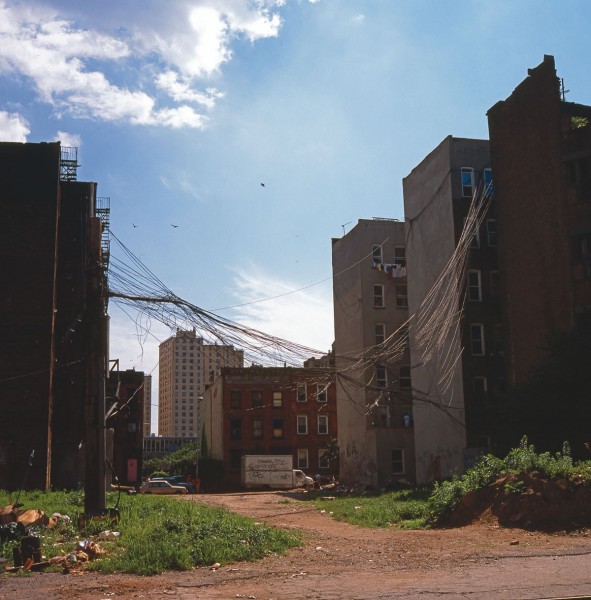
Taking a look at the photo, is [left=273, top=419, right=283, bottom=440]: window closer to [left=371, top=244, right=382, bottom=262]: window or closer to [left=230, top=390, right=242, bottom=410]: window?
[left=230, top=390, right=242, bottom=410]: window

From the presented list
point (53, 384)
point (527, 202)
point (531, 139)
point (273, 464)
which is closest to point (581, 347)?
point (527, 202)

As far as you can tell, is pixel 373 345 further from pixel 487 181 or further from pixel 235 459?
pixel 235 459

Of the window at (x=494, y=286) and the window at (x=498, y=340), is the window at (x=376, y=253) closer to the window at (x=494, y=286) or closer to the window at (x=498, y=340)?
the window at (x=494, y=286)

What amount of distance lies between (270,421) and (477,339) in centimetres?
3531

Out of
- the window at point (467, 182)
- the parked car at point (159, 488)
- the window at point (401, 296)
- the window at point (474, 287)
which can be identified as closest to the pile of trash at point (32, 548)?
the window at point (474, 287)

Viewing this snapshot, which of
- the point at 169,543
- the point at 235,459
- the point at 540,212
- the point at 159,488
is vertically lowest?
the point at 159,488

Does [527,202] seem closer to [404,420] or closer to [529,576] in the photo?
[404,420]

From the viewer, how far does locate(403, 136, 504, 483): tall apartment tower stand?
38.2m

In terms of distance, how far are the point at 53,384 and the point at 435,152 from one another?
26.0 m

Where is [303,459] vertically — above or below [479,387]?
below

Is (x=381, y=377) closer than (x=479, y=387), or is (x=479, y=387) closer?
(x=479, y=387)

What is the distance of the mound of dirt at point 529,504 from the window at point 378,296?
1216 inches

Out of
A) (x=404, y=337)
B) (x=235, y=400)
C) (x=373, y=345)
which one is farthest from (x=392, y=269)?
(x=235, y=400)

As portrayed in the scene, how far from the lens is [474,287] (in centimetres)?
3953
